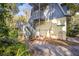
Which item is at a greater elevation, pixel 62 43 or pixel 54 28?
pixel 54 28

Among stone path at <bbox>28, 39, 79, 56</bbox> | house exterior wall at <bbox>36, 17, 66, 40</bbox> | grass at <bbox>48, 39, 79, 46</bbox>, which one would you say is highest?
house exterior wall at <bbox>36, 17, 66, 40</bbox>

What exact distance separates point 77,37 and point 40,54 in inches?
14.9

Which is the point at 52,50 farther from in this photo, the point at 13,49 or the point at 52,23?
the point at 13,49

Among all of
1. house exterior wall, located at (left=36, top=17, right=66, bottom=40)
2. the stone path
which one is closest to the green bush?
the stone path

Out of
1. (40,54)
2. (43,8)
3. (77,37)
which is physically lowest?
(40,54)

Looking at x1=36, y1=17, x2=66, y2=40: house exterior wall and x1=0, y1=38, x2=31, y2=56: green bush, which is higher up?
x1=36, y1=17, x2=66, y2=40: house exterior wall

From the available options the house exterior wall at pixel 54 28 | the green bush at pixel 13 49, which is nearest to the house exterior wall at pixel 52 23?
the house exterior wall at pixel 54 28

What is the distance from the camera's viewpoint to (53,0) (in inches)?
65.1

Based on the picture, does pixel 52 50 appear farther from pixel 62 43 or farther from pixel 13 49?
pixel 13 49

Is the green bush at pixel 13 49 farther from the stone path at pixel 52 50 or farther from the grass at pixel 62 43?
the grass at pixel 62 43

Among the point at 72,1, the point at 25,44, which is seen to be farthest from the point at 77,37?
the point at 25,44

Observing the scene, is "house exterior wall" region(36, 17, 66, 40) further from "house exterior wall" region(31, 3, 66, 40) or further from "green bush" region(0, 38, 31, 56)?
"green bush" region(0, 38, 31, 56)

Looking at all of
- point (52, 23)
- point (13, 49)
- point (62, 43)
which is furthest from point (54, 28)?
point (13, 49)

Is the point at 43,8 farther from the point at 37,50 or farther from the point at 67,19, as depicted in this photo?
the point at 37,50
